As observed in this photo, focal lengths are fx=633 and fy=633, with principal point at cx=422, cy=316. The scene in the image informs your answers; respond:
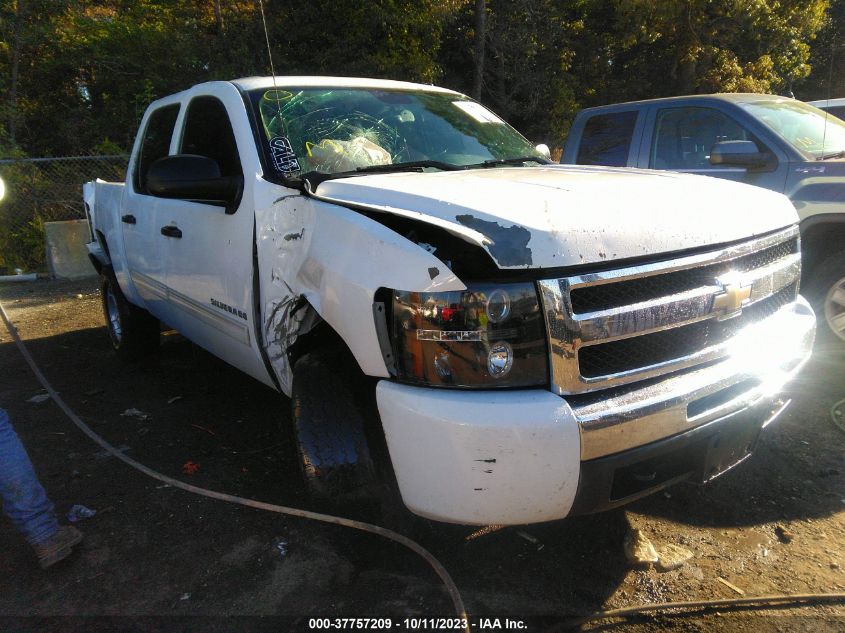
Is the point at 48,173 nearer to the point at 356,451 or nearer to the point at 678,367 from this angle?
the point at 356,451

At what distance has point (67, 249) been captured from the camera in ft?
30.4

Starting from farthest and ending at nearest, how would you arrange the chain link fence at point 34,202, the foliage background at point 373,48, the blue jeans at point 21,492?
the foliage background at point 373,48, the chain link fence at point 34,202, the blue jeans at point 21,492

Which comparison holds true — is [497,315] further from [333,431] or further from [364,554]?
[364,554]

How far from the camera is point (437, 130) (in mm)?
3471

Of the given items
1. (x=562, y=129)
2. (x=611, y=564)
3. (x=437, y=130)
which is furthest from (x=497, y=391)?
(x=562, y=129)

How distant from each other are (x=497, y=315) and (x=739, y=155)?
3558mm

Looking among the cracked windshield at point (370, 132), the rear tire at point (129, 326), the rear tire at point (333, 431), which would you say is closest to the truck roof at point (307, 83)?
the cracked windshield at point (370, 132)

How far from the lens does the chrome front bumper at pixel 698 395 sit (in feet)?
6.21

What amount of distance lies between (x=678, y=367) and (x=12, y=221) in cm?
1047

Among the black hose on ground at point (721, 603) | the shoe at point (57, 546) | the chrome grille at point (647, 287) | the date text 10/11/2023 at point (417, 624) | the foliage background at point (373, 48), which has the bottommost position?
the black hose on ground at point (721, 603)

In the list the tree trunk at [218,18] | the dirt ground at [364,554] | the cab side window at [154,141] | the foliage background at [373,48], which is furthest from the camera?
the tree trunk at [218,18]

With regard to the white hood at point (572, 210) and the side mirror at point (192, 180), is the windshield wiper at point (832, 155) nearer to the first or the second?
the white hood at point (572, 210)

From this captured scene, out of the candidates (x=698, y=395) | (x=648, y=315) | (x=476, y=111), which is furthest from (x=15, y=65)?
(x=698, y=395)

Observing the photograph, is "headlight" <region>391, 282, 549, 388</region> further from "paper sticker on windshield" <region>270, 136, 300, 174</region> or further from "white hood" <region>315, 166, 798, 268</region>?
"paper sticker on windshield" <region>270, 136, 300, 174</region>
